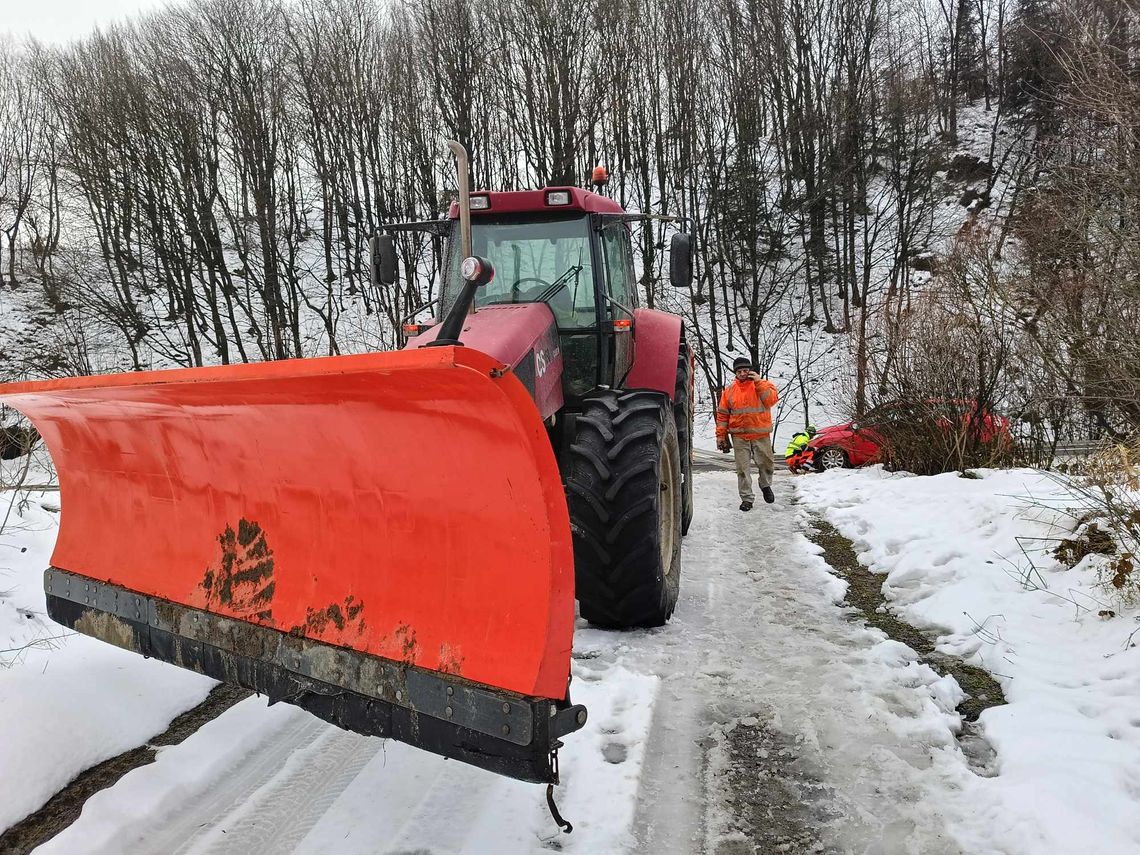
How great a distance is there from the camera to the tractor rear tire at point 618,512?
3699mm

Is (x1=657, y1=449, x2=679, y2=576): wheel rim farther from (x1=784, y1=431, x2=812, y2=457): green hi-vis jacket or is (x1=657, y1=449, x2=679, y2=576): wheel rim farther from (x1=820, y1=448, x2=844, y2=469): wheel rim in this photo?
(x1=784, y1=431, x2=812, y2=457): green hi-vis jacket

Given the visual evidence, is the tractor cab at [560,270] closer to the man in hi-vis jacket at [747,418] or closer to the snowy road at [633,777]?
the snowy road at [633,777]

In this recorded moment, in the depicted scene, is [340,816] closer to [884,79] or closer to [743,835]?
[743,835]

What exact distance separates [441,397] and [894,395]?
8151mm

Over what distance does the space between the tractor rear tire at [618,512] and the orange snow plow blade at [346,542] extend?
1345 mm

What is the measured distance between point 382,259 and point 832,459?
9903 millimetres

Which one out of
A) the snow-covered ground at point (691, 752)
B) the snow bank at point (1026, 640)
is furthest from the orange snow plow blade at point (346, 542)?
the snow bank at point (1026, 640)

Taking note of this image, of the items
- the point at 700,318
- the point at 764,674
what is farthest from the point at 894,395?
the point at 700,318

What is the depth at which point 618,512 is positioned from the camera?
3.70 metres

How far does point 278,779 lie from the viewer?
273 centimetres

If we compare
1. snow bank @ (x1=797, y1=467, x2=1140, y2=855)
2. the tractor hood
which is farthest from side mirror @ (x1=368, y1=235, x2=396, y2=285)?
snow bank @ (x1=797, y1=467, x2=1140, y2=855)

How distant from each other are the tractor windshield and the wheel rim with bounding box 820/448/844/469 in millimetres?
9141

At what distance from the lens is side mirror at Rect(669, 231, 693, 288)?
A: 17.4 ft

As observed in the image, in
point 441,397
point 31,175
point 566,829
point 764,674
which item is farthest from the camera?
point 31,175
